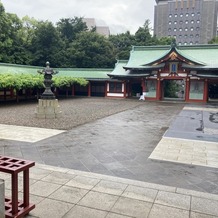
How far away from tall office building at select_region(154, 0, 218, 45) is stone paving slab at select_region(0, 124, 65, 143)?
2938 inches

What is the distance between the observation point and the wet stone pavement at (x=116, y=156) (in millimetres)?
4688

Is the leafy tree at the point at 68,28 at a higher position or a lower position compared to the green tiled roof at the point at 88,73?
higher

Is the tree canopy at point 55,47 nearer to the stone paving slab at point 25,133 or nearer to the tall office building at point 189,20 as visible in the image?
the stone paving slab at point 25,133

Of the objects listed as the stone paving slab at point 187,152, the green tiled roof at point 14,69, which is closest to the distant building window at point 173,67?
the green tiled roof at point 14,69

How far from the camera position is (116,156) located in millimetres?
6023

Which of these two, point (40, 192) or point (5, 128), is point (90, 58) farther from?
point (40, 192)

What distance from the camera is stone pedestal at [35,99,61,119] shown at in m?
12.2

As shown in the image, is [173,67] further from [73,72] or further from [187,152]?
[187,152]

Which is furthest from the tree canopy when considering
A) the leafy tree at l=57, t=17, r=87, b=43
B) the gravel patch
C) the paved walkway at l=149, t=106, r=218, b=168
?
the paved walkway at l=149, t=106, r=218, b=168

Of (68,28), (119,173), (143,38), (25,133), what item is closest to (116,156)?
(119,173)

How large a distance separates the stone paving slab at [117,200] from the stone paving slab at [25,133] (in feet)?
11.5

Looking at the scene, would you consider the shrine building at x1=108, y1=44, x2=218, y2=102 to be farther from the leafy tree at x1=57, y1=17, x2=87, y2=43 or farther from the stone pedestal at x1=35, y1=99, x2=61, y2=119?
the leafy tree at x1=57, y1=17, x2=87, y2=43

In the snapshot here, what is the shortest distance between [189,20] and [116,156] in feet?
258

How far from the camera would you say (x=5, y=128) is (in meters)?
9.27
